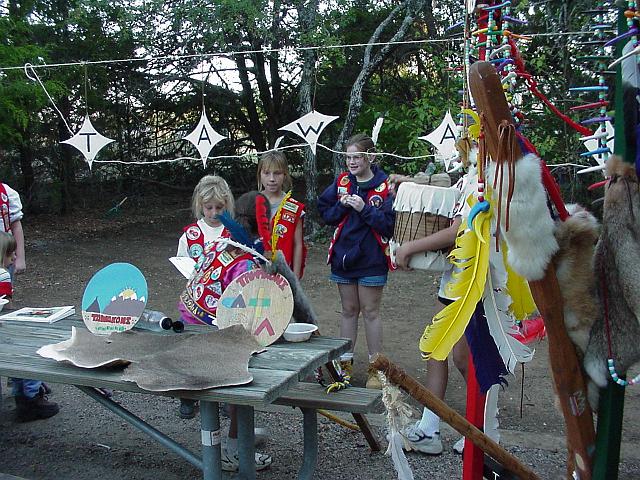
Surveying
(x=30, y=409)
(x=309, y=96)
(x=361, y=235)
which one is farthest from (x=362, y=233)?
(x=309, y=96)

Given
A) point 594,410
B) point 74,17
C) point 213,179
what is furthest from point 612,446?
point 74,17

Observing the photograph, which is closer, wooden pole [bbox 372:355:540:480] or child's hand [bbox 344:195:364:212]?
wooden pole [bbox 372:355:540:480]

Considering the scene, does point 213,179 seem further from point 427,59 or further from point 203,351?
point 427,59

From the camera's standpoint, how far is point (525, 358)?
1.75 metres

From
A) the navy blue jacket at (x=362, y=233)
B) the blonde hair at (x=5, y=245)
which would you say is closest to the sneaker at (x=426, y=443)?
the navy blue jacket at (x=362, y=233)

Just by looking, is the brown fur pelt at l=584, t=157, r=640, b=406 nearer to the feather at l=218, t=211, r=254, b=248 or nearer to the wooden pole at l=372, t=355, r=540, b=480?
the wooden pole at l=372, t=355, r=540, b=480

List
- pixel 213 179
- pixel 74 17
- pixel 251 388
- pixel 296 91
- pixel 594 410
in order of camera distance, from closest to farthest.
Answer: pixel 594 410 < pixel 251 388 < pixel 213 179 < pixel 74 17 < pixel 296 91

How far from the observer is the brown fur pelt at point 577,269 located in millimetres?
1641

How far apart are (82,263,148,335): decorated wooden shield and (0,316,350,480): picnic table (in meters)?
0.16

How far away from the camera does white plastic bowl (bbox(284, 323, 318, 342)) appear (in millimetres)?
2717

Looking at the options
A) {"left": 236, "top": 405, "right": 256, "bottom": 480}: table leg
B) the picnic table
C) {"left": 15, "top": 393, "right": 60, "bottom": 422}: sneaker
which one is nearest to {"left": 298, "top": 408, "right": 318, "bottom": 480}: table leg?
the picnic table

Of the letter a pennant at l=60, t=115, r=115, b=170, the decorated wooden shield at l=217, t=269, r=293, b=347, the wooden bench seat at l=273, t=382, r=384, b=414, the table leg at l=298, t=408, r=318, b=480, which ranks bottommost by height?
the table leg at l=298, t=408, r=318, b=480

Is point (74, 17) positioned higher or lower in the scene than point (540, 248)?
higher

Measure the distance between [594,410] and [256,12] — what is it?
25.4 feet
